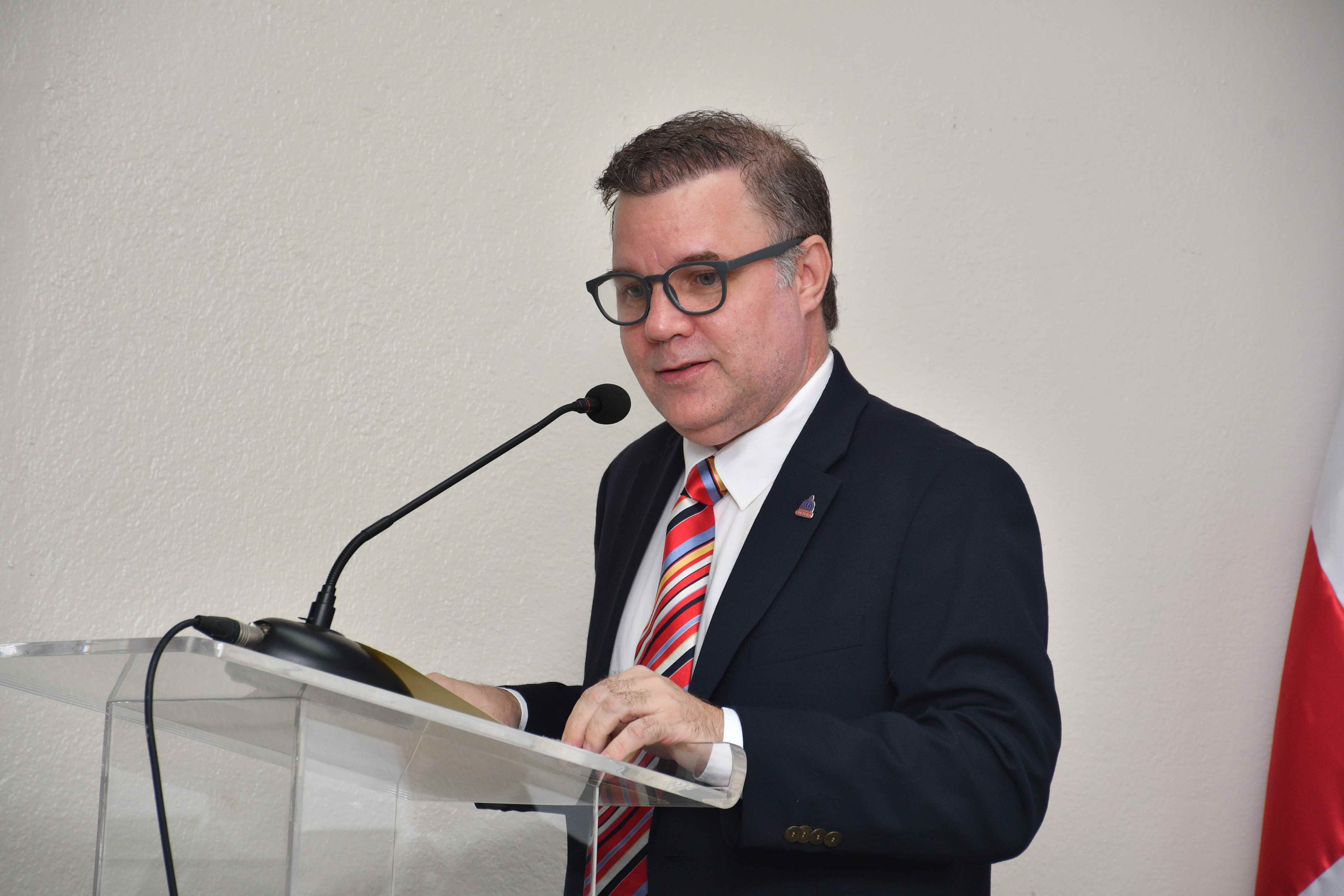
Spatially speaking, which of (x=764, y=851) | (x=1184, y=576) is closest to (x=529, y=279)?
(x=764, y=851)

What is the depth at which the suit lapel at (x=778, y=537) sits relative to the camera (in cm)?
128

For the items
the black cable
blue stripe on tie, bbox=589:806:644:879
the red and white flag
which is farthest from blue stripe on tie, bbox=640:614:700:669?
the red and white flag

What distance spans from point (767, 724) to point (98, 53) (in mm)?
1551

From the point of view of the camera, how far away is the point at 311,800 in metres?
0.84

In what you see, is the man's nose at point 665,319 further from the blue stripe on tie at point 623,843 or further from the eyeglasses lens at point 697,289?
the blue stripe on tie at point 623,843

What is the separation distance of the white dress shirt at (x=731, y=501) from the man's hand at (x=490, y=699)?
0.02 m

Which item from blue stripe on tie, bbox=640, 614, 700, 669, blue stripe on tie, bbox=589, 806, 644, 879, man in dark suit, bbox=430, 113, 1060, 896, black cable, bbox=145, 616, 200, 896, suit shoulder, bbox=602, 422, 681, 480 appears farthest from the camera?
suit shoulder, bbox=602, 422, 681, 480

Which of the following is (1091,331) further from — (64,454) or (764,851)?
(64,454)

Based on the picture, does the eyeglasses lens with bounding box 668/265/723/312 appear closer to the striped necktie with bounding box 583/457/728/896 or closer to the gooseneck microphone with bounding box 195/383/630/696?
the striped necktie with bounding box 583/457/728/896

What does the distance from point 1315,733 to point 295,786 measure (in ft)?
6.79

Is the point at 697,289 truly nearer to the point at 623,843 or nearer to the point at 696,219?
the point at 696,219

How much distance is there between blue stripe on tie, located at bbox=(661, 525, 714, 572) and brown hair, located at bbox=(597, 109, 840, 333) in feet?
1.17

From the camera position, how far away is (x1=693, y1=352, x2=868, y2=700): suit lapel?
128cm

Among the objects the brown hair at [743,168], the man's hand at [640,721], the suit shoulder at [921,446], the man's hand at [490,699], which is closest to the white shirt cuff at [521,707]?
the man's hand at [490,699]
